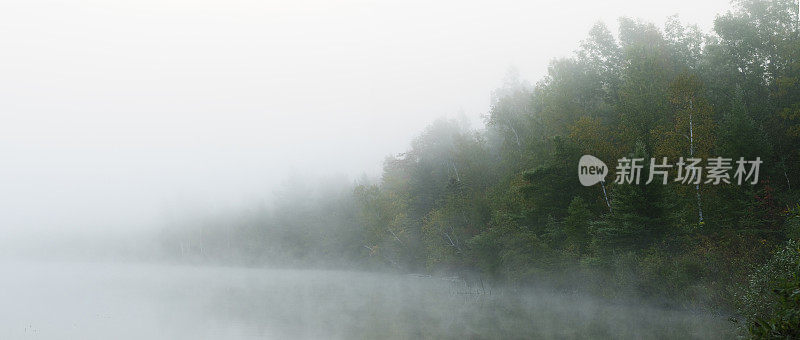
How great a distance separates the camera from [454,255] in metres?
65.5

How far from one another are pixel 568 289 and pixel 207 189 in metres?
164

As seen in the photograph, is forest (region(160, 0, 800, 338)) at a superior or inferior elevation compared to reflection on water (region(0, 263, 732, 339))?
superior

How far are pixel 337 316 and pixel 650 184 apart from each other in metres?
25.7

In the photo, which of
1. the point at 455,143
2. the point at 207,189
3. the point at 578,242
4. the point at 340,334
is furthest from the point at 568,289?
the point at 207,189

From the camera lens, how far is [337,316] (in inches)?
1709

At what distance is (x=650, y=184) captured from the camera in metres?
37.6

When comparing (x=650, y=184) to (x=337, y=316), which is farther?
(x=337, y=316)

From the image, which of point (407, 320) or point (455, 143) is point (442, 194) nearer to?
point (455, 143)

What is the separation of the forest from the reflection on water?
2.70 m

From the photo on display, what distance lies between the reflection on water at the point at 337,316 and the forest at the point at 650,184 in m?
2.70

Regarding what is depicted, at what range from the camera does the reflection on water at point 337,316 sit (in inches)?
1308

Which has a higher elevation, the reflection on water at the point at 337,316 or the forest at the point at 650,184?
the forest at the point at 650,184

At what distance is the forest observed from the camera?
3322cm

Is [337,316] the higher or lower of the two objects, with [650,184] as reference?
lower
